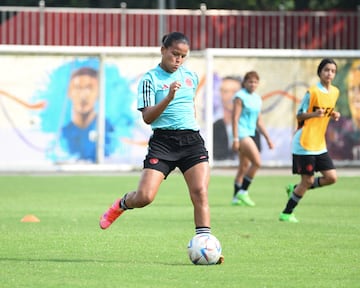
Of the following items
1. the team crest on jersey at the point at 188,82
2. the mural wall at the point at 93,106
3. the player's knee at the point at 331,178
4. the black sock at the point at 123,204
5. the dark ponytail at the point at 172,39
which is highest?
the dark ponytail at the point at 172,39

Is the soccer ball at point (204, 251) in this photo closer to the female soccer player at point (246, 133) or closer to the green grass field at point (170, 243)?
the green grass field at point (170, 243)

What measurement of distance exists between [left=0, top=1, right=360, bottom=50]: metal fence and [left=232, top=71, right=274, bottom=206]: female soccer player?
40.5ft

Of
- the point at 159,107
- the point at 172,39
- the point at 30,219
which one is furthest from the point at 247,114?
the point at 159,107

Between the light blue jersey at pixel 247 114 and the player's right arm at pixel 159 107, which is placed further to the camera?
the light blue jersey at pixel 247 114

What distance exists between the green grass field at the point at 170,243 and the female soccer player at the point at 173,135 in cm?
65

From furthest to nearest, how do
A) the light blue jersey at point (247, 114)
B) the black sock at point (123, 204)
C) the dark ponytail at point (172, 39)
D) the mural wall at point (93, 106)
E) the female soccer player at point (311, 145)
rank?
the mural wall at point (93, 106) → the light blue jersey at point (247, 114) → the female soccer player at point (311, 145) → the black sock at point (123, 204) → the dark ponytail at point (172, 39)

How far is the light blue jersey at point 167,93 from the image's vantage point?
11.2 metres

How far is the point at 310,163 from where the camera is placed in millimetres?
15820

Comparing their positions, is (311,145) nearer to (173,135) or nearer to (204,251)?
(173,135)

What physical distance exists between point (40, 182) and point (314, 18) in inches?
438

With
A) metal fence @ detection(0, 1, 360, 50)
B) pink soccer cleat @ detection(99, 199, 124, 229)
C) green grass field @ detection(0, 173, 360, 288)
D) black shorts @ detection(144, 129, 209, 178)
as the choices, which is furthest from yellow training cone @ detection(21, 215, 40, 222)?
metal fence @ detection(0, 1, 360, 50)

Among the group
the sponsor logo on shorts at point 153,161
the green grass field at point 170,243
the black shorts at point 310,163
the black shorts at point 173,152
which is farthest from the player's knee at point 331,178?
the sponsor logo on shorts at point 153,161

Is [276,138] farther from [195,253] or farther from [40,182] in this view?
[195,253]

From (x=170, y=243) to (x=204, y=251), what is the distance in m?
2.14
